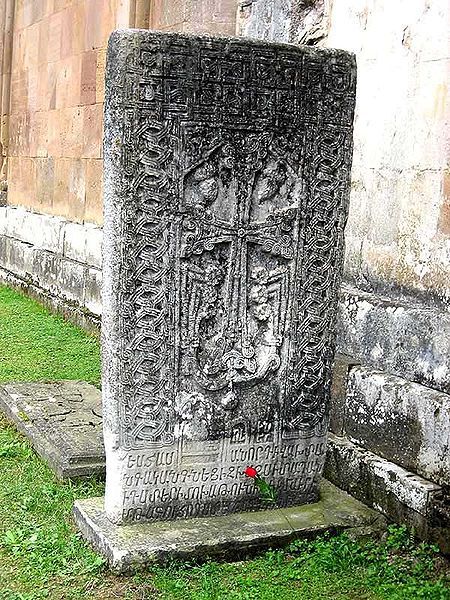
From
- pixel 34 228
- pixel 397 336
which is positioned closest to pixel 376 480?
pixel 397 336

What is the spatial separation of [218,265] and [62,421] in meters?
1.65

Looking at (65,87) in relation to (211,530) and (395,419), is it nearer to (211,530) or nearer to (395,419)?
(395,419)

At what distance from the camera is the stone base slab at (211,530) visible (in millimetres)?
3547

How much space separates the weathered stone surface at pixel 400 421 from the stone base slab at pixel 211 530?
0.97ft

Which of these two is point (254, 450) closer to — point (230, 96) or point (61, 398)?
point (230, 96)


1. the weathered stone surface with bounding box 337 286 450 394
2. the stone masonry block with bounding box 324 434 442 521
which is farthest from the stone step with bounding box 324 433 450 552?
the weathered stone surface with bounding box 337 286 450 394

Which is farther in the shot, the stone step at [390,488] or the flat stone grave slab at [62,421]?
the flat stone grave slab at [62,421]

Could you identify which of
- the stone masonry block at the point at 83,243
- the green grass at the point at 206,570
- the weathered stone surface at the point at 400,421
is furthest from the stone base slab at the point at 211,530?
the stone masonry block at the point at 83,243

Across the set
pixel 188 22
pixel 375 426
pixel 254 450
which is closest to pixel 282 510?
pixel 254 450

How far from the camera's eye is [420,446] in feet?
12.9

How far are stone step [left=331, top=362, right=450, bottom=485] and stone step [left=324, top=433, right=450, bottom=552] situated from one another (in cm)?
5

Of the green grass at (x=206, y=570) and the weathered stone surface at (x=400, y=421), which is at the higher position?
the weathered stone surface at (x=400, y=421)

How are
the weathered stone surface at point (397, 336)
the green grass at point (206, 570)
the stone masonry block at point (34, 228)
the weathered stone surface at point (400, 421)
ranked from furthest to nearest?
the stone masonry block at point (34, 228) < the weathered stone surface at point (397, 336) < the weathered stone surface at point (400, 421) < the green grass at point (206, 570)

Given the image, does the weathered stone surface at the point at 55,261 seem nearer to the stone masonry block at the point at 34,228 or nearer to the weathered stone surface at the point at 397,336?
the stone masonry block at the point at 34,228
